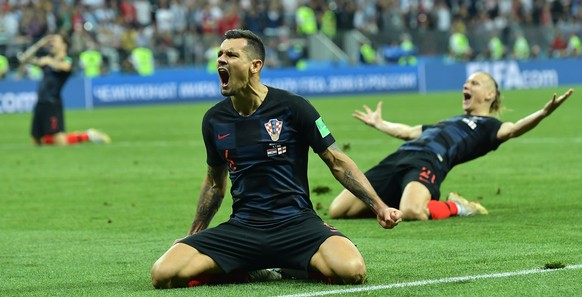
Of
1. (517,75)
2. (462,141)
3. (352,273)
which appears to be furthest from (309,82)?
(352,273)

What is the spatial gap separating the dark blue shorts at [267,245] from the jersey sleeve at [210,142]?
0.50 metres

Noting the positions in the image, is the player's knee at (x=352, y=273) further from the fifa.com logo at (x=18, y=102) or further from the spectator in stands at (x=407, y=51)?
the spectator in stands at (x=407, y=51)

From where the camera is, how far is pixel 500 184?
1486 centimetres

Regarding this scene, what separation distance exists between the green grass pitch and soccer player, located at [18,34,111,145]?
1.46 feet

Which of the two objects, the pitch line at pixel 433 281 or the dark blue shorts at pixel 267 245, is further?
the dark blue shorts at pixel 267 245

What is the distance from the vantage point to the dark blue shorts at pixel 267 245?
7.89m

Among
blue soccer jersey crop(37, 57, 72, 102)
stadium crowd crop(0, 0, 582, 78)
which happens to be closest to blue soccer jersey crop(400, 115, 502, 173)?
blue soccer jersey crop(37, 57, 72, 102)

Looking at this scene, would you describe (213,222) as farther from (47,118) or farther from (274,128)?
(47,118)

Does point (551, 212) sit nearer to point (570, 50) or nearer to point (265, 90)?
point (265, 90)

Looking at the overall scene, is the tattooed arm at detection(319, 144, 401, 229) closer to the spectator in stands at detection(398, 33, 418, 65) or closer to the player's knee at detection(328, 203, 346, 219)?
the player's knee at detection(328, 203, 346, 219)

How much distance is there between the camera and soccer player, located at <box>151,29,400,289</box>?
7832 millimetres

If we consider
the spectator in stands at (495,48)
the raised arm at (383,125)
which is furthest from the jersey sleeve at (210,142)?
the spectator in stands at (495,48)

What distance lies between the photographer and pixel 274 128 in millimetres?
7953

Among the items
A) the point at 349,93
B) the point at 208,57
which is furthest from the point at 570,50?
the point at 208,57
